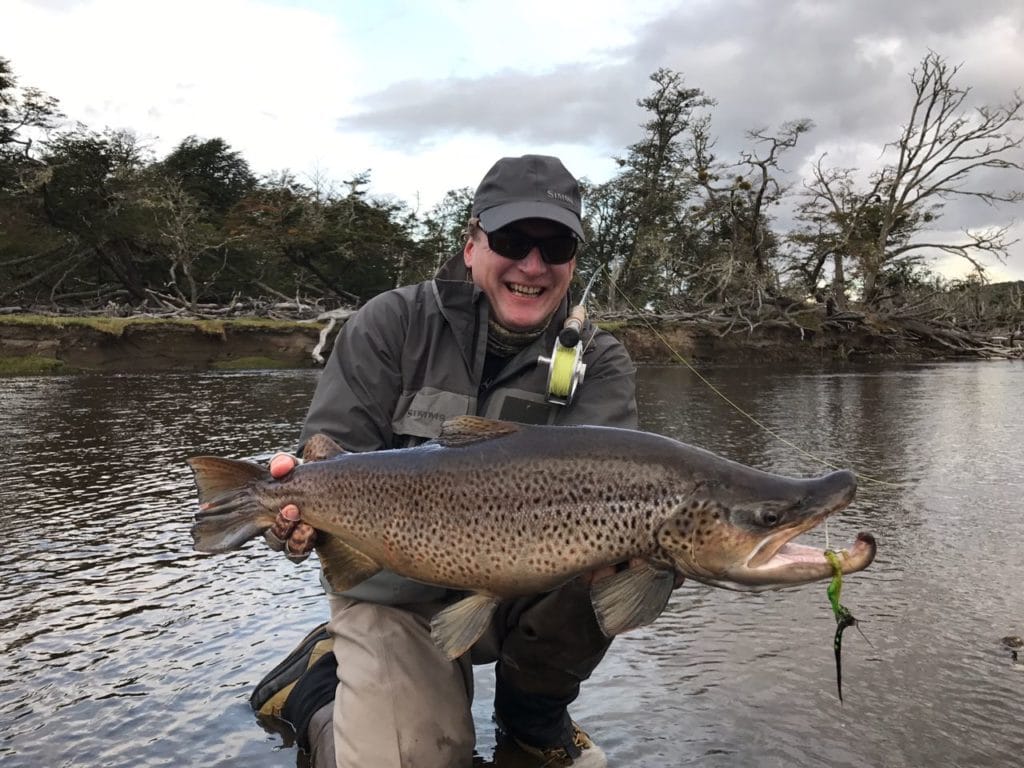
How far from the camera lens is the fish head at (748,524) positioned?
240 cm

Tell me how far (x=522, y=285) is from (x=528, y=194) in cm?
39

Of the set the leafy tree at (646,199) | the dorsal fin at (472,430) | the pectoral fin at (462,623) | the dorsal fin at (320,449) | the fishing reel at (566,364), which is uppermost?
the leafy tree at (646,199)

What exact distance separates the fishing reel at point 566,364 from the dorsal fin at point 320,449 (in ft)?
2.98

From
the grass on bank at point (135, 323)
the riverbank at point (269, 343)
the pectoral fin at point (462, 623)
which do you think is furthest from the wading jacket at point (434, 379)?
the grass on bank at point (135, 323)

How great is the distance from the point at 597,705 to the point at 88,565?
12.1 ft

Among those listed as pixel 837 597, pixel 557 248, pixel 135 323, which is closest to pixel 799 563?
pixel 837 597

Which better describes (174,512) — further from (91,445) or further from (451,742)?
(451,742)

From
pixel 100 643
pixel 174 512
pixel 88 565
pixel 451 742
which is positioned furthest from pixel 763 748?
pixel 174 512

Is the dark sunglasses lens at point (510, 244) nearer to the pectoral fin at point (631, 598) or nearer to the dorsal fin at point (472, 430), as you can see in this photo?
the dorsal fin at point (472, 430)

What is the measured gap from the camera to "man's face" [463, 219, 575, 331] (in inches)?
137

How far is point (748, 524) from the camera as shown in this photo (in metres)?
2.44

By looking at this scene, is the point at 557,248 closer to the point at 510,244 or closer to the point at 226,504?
the point at 510,244

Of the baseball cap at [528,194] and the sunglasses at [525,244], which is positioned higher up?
the baseball cap at [528,194]

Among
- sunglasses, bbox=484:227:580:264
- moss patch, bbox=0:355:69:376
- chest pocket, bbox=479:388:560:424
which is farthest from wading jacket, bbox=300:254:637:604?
moss patch, bbox=0:355:69:376
